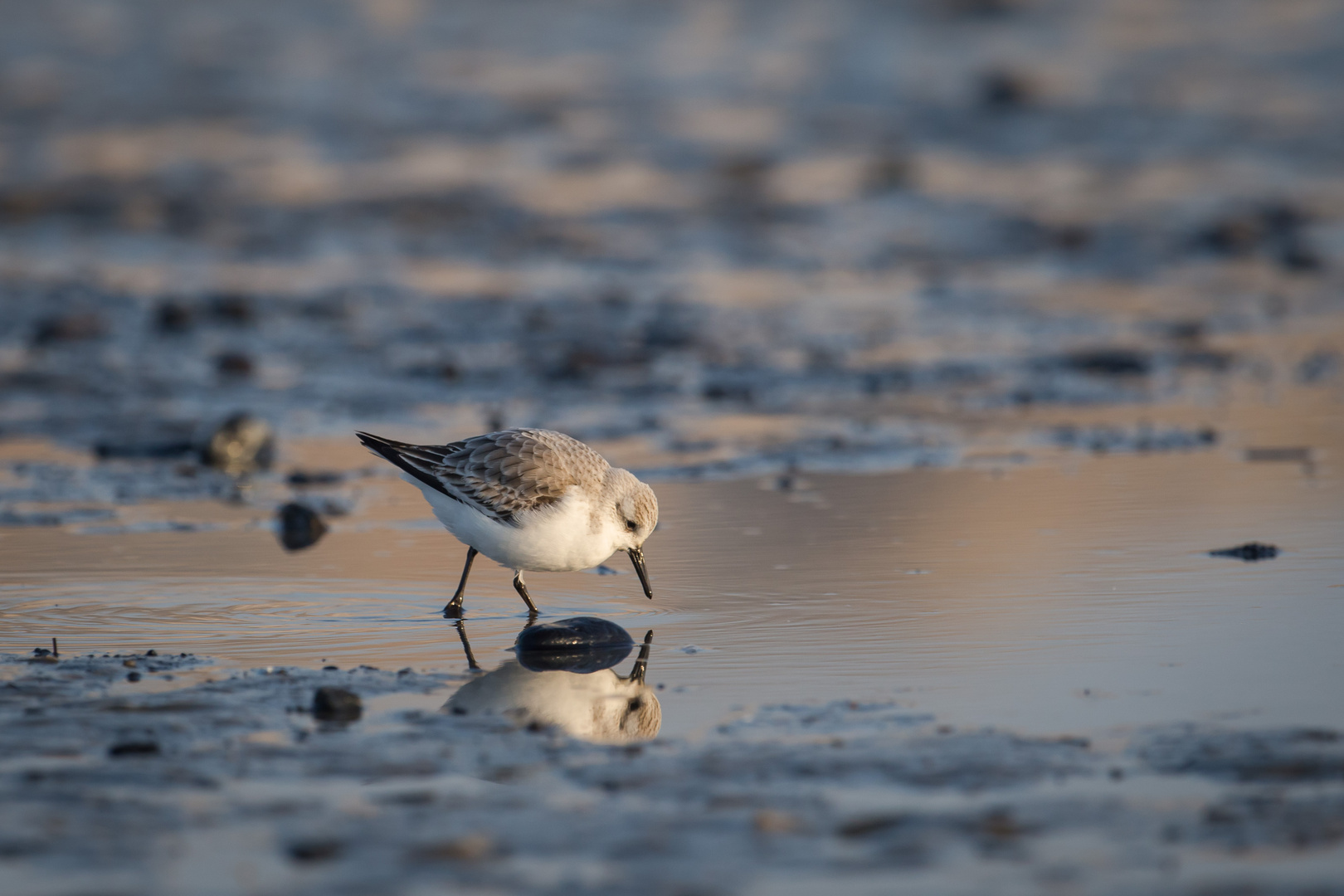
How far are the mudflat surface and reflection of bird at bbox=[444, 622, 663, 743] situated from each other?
0.13ft

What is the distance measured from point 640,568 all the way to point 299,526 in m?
2.35

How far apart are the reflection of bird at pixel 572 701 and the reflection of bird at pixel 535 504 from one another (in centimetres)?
95

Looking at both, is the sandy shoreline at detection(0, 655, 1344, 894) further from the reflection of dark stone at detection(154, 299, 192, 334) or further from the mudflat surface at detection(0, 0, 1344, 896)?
the reflection of dark stone at detection(154, 299, 192, 334)

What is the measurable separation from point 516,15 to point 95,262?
1668 centimetres

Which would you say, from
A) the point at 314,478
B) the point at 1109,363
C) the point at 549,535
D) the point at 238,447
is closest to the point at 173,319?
the point at 238,447

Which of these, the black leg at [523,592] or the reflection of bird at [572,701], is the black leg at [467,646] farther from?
the black leg at [523,592]

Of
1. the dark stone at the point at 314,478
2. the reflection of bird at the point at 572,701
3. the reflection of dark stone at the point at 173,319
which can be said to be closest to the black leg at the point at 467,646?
the reflection of bird at the point at 572,701

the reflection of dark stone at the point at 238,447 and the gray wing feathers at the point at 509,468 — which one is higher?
the reflection of dark stone at the point at 238,447

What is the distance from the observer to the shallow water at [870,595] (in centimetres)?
599

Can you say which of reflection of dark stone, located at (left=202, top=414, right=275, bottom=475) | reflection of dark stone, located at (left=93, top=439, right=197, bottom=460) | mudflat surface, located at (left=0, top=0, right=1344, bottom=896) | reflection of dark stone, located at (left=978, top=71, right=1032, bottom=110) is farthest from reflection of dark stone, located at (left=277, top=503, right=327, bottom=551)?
reflection of dark stone, located at (left=978, top=71, right=1032, bottom=110)

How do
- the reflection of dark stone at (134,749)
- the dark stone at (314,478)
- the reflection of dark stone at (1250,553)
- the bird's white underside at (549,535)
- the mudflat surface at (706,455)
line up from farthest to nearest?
the dark stone at (314,478) < the reflection of dark stone at (1250,553) < the bird's white underside at (549,535) < the reflection of dark stone at (134,749) < the mudflat surface at (706,455)

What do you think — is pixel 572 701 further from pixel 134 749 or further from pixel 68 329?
pixel 68 329

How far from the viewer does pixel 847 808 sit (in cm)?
472

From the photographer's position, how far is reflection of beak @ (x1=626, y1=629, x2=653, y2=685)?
634 cm
